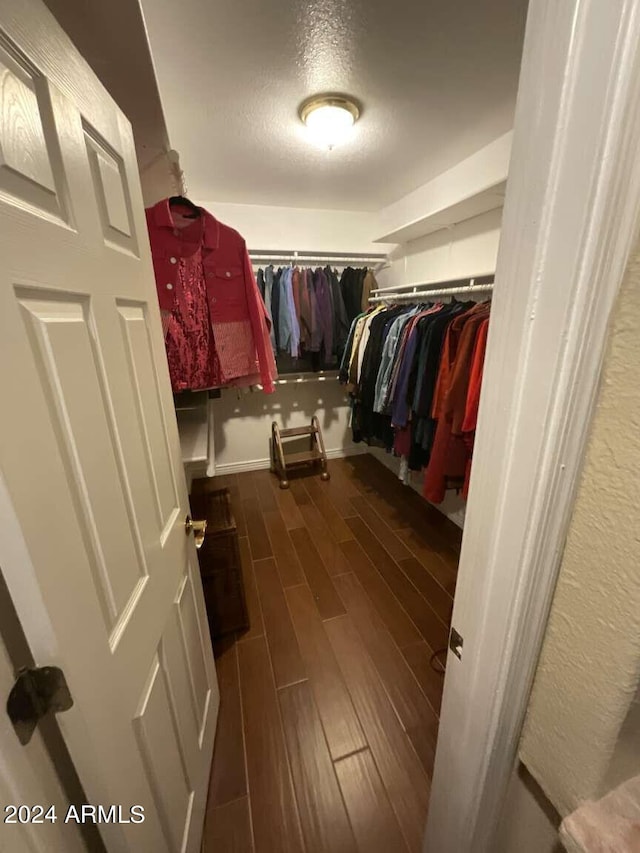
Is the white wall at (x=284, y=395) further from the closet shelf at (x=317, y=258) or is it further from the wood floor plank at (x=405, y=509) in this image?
the wood floor plank at (x=405, y=509)

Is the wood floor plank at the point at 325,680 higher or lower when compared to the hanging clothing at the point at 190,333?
lower

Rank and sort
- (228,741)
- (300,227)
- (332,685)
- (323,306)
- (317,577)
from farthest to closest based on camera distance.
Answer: (300,227), (323,306), (317,577), (332,685), (228,741)

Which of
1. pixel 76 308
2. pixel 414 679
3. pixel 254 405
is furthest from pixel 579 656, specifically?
pixel 254 405

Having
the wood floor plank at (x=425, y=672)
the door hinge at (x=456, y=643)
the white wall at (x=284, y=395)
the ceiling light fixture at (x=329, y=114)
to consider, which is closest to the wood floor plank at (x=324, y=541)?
the wood floor plank at (x=425, y=672)

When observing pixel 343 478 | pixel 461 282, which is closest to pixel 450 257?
pixel 461 282

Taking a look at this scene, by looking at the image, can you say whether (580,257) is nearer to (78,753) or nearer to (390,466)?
(78,753)

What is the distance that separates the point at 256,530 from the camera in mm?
2455

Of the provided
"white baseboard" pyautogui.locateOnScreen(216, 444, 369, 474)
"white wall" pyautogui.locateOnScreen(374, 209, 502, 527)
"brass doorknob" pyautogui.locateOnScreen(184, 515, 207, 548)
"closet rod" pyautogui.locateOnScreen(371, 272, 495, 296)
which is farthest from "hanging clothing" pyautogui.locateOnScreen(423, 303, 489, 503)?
"white baseboard" pyautogui.locateOnScreen(216, 444, 369, 474)

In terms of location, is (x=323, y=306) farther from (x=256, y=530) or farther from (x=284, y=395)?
(x=256, y=530)

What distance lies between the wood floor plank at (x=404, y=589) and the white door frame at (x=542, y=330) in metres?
1.09

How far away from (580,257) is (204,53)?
162cm

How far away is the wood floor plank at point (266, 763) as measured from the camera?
1.04 meters

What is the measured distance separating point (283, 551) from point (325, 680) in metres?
0.86

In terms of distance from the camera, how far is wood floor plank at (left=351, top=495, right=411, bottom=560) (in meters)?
2.22
